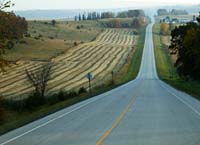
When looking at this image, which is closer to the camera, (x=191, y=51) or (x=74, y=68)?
(x=191, y=51)

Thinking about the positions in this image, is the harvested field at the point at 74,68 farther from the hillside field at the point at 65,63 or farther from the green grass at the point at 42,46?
the green grass at the point at 42,46

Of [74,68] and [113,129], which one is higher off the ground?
[113,129]

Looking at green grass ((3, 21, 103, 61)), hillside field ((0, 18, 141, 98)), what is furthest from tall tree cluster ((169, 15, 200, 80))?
green grass ((3, 21, 103, 61))

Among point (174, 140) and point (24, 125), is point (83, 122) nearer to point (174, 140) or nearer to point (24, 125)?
point (24, 125)

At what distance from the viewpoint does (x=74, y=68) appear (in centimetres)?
9300

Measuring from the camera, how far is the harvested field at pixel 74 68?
2699 inches

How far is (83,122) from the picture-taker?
21.8 metres

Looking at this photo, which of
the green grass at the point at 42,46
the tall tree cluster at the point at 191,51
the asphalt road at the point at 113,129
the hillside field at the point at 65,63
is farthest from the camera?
the green grass at the point at 42,46

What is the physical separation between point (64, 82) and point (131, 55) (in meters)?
51.1

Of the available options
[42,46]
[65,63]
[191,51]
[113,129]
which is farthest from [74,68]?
[113,129]

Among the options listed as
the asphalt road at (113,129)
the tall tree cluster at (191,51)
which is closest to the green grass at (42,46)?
the tall tree cluster at (191,51)

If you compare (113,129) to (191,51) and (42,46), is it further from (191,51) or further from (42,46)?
(42,46)

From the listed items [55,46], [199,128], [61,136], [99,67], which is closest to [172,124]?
[199,128]

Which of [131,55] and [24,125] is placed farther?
[131,55]
